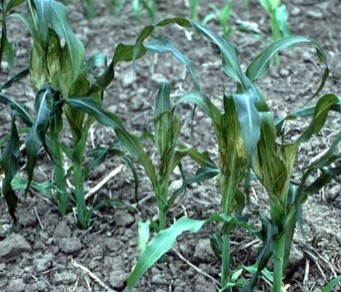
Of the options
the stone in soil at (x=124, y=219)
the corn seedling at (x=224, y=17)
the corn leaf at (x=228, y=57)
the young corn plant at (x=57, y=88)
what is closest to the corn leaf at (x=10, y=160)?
the young corn plant at (x=57, y=88)

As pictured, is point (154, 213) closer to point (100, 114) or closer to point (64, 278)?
point (64, 278)

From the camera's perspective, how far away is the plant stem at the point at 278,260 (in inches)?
64.4

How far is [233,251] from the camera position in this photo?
195cm

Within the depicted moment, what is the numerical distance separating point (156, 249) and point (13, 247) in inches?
21.1

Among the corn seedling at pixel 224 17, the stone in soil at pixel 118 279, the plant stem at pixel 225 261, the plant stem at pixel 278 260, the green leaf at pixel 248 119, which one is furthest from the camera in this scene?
the corn seedling at pixel 224 17

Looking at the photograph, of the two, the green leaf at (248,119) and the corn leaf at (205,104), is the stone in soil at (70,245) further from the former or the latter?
the green leaf at (248,119)

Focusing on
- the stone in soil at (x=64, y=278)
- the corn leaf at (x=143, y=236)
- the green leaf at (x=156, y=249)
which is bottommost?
the stone in soil at (x=64, y=278)

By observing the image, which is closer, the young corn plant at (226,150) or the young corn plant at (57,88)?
the young corn plant at (226,150)

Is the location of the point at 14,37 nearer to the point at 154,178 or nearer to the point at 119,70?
the point at 119,70

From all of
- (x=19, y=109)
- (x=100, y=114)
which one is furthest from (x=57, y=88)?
(x=100, y=114)

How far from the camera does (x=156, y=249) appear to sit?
1.60 meters

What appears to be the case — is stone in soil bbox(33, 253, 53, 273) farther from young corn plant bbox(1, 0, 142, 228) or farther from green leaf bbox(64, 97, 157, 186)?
green leaf bbox(64, 97, 157, 186)

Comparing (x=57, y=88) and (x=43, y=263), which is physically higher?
(x=57, y=88)

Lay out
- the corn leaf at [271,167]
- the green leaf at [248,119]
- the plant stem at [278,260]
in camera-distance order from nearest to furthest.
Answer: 1. the green leaf at [248,119]
2. the corn leaf at [271,167]
3. the plant stem at [278,260]
